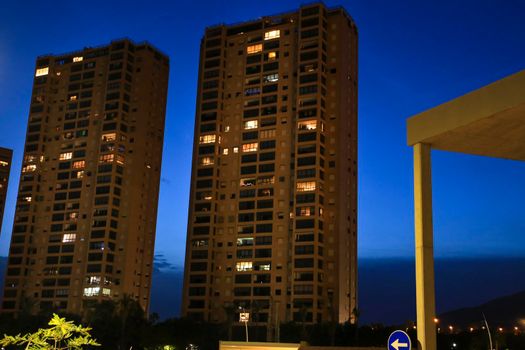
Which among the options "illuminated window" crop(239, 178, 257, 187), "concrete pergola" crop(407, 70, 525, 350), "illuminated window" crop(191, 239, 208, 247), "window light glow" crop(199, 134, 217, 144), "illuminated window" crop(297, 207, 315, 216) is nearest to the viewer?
"concrete pergola" crop(407, 70, 525, 350)

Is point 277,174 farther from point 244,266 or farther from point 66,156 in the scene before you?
point 66,156

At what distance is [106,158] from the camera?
408 feet

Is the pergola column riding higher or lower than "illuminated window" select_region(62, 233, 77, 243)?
lower

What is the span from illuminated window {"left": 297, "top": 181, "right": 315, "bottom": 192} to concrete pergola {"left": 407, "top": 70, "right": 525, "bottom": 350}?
90827 mm

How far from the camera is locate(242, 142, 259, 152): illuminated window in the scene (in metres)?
113

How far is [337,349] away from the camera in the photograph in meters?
39.6

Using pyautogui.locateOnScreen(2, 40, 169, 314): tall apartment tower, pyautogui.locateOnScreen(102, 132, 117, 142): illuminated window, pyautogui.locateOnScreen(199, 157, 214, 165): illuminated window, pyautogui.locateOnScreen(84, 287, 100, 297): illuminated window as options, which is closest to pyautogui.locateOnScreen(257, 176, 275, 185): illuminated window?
pyautogui.locateOnScreen(199, 157, 214, 165): illuminated window

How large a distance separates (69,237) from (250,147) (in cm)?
3807

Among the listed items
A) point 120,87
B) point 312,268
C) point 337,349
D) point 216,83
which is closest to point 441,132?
point 337,349

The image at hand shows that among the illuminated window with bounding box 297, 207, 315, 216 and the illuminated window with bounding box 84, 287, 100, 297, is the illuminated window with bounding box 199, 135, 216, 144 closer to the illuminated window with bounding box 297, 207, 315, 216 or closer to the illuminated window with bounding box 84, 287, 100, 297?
the illuminated window with bounding box 297, 207, 315, 216

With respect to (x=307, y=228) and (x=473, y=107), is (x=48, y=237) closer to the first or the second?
(x=307, y=228)

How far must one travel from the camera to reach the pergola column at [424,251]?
42.3 feet

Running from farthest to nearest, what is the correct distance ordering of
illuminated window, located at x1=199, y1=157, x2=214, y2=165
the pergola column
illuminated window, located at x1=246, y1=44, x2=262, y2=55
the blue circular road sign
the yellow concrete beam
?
illuminated window, located at x1=246, y1=44, x2=262, y2=55, illuminated window, located at x1=199, y1=157, x2=214, y2=165, the pergola column, the yellow concrete beam, the blue circular road sign

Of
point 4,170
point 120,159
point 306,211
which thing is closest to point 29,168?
point 120,159
